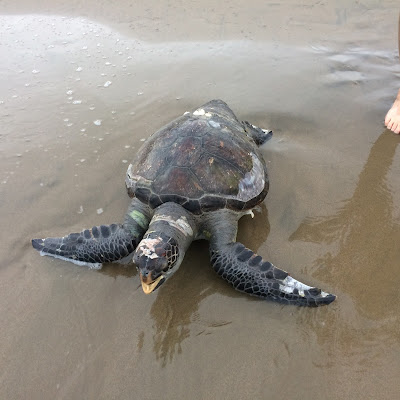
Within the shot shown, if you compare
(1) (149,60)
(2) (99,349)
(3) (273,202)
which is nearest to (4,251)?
(2) (99,349)

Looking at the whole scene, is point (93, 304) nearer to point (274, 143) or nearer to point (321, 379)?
point (321, 379)

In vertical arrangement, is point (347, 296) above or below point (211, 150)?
below

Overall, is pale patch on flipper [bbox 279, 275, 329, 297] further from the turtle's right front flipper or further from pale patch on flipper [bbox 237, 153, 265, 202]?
the turtle's right front flipper

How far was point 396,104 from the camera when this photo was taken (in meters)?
3.30

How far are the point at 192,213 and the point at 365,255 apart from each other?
123 centimetres

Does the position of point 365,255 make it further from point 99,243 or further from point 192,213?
point 99,243

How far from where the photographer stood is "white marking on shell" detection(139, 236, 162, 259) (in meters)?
2.01

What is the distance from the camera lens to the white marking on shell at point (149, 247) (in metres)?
2.01

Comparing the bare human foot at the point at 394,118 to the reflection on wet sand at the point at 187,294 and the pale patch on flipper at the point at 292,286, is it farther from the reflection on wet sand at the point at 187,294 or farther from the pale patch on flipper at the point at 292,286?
the pale patch on flipper at the point at 292,286

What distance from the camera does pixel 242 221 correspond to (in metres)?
2.69

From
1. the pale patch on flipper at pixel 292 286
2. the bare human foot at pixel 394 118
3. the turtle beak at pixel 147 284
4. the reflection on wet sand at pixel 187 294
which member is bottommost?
the reflection on wet sand at pixel 187 294

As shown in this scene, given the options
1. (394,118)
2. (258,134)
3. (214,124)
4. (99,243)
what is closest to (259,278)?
(99,243)

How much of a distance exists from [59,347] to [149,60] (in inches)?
147

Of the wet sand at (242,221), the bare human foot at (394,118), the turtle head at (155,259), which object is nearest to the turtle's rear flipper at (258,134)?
the wet sand at (242,221)
